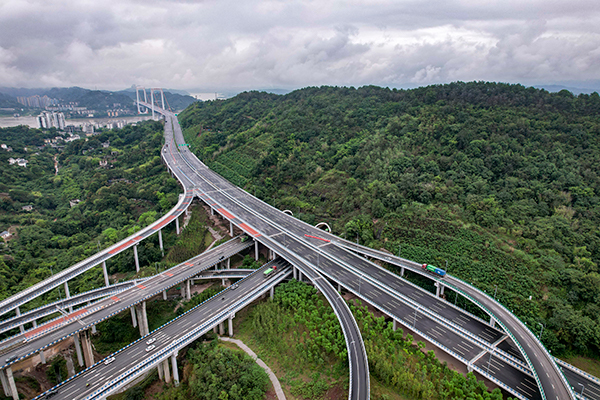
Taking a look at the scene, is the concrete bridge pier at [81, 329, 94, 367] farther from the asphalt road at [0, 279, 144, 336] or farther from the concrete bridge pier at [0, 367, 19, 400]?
the asphalt road at [0, 279, 144, 336]

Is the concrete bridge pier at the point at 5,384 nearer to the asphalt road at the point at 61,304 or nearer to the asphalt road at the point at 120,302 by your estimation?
the asphalt road at the point at 120,302

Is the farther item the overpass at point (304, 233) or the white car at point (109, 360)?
the white car at point (109, 360)

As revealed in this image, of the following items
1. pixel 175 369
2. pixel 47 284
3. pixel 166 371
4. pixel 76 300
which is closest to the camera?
pixel 175 369

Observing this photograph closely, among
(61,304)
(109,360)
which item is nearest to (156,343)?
(109,360)

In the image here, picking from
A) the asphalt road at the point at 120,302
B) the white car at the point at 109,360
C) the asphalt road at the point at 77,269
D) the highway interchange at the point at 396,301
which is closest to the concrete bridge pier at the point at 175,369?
the white car at the point at 109,360

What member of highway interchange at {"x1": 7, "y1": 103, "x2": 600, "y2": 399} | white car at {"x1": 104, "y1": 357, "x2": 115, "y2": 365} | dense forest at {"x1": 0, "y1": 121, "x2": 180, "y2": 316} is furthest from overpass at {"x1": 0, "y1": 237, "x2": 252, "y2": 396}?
dense forest at {"x1": 0, "y1": 121, "x2": 180, "y2": 316}

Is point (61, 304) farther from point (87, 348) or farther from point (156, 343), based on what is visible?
point (156, 343)
